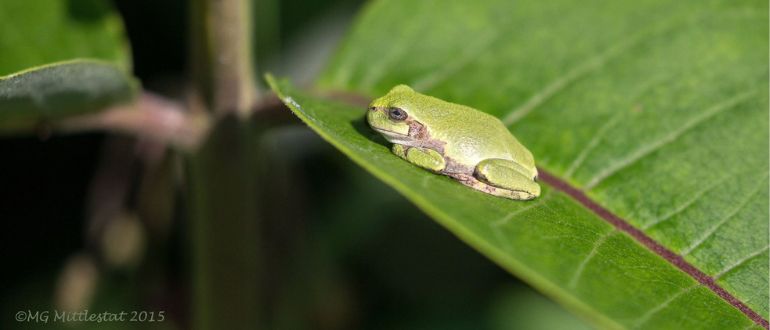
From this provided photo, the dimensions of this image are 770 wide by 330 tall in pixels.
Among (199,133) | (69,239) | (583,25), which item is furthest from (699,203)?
(69,239)

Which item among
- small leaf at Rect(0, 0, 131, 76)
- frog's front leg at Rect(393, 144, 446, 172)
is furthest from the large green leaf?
small leaf at Rect(0, 0, 131, 76)

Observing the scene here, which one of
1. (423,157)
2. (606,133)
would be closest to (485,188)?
(423,157)

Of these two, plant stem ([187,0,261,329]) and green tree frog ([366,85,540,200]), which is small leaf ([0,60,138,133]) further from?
green tree frog ([366,85,540,200])

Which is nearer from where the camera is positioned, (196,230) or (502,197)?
(502,197)

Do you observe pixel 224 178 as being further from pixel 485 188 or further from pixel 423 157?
pixel 485 188

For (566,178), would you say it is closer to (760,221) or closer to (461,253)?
(760,221)

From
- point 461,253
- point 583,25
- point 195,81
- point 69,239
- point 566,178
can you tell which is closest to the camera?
point 566,178
